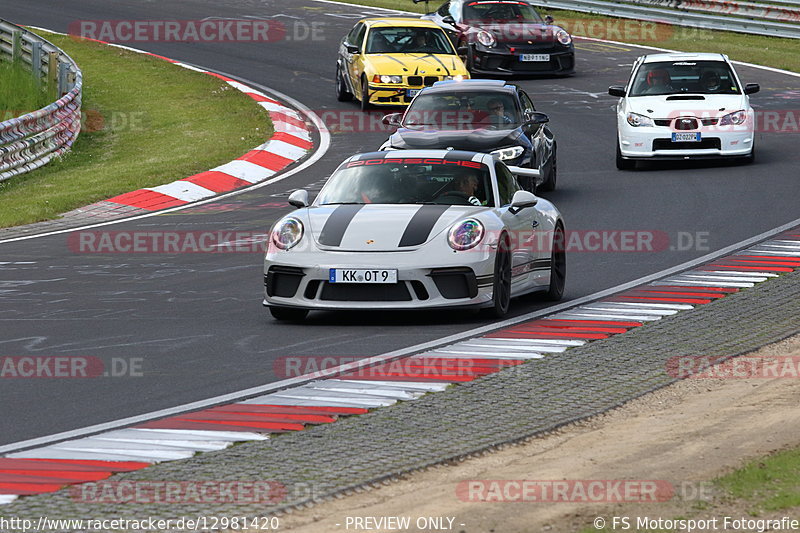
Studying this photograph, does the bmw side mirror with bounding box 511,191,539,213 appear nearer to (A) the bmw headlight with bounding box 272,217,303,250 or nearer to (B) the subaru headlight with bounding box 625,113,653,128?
(A) the bmw headlight with bounding box 272,217,303,250

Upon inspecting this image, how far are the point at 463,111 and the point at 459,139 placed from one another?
1.23m

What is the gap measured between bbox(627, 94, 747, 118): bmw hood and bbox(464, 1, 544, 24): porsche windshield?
9082 mm

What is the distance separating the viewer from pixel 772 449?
7.39m

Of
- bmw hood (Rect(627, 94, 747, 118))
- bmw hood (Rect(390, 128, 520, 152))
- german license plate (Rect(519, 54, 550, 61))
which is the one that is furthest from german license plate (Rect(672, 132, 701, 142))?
german license plate (Rect(519, 54, 550, 61))

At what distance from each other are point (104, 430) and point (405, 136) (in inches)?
432

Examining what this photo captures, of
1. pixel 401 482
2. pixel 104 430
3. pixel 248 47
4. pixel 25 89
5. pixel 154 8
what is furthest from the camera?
pixel 154 8

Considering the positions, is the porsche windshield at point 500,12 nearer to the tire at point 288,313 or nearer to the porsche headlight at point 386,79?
the porsche headlight at point 386,79

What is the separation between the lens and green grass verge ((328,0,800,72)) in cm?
3322

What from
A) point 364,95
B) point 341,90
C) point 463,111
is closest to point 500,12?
point 341,90

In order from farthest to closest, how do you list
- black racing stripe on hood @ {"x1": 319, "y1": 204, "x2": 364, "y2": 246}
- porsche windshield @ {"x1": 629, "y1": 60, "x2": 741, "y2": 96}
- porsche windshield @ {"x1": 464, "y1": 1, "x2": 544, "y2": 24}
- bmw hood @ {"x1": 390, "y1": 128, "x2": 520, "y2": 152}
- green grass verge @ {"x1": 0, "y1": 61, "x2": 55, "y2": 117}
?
porsche windshield @ {"x1": 464, "y1": 1, "x2": 544, "y2": 24}
green grass verge @ {"x1": 0, "y1": 61, "x2": 55, "y2": 117}
porsche windshield @ {"x1": 629, "y1": 60, "x2": 741, "y2": 96}
bmw hood @ {"x1": 390, "y1": 128, "x2": 520, "y2": 152}
black racing stripe on hood @ {"x1": 319, "y1": 204, "x2": 364, "y2": 246}

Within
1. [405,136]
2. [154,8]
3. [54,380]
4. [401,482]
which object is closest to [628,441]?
[401,482]

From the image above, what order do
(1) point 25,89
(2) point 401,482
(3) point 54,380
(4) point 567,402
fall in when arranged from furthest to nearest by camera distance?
(1) point 25,89 → (3) point 54,380 → (4) point 567,402 → (2) point 401,482

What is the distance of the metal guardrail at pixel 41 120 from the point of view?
843 inches

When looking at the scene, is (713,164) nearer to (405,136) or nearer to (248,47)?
(405,136)
